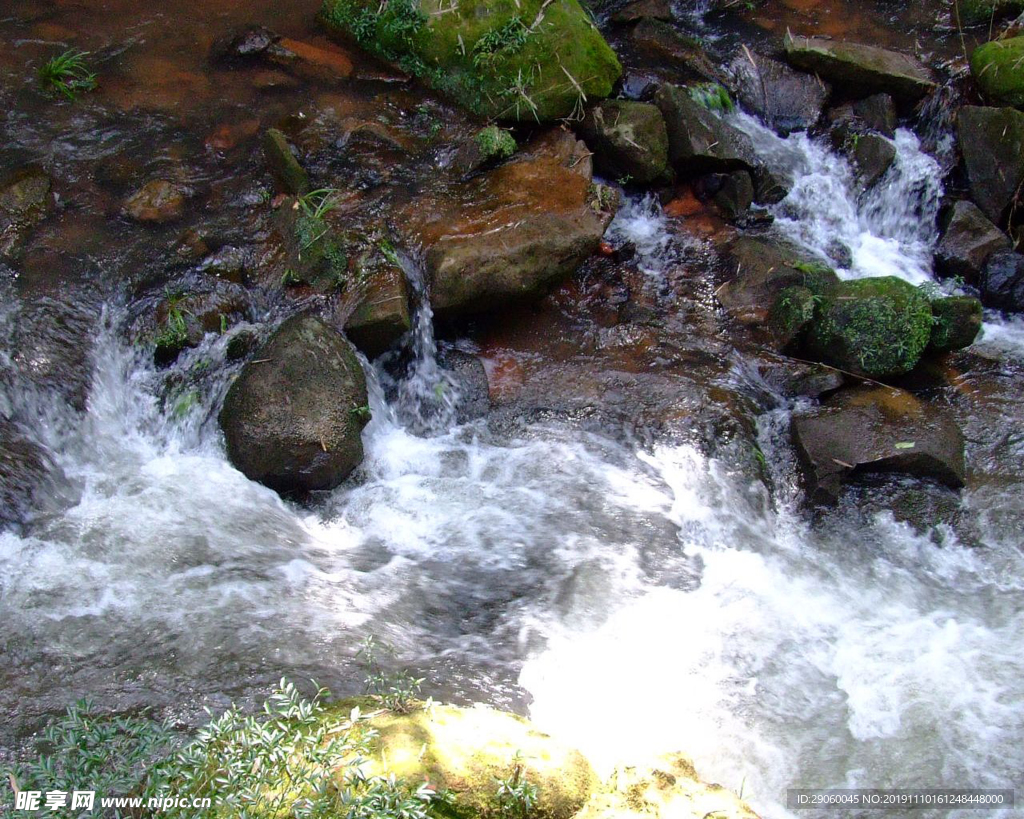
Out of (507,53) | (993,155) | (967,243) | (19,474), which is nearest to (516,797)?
(19,474)

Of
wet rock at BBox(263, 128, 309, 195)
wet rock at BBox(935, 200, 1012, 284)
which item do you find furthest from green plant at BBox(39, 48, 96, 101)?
wet rock at BBox(935, 200, 1012, 284)

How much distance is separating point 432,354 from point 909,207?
176 inches

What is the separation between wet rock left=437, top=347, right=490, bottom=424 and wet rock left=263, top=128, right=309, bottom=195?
1.68 meters

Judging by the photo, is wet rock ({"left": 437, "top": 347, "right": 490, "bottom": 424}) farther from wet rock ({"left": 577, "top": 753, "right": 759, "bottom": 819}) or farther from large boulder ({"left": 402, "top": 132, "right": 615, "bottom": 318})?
wet rock ({"left": 577, "top": 753, "right": 759, "bottom": 819})

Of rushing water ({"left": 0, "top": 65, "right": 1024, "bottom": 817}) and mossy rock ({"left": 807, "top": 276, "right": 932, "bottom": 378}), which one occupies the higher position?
mossy rock ({"left": 807, "top": 276, "right": 932, "bottom": 378})

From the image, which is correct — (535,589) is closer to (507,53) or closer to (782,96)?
(507,53)

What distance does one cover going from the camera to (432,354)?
5.71 metres

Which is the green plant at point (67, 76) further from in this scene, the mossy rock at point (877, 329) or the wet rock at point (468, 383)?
the mossy rock at point (877, 329)

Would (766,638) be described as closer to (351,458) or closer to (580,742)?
(580,742)

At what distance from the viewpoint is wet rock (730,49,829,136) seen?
7383mm

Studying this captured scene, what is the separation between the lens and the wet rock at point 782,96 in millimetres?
7383

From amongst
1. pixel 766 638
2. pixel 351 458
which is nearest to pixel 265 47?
pixel 351 458

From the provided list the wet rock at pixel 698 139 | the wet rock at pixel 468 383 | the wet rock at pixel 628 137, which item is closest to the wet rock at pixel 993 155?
the wet rock at pixel 698 139

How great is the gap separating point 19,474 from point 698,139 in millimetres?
5296
